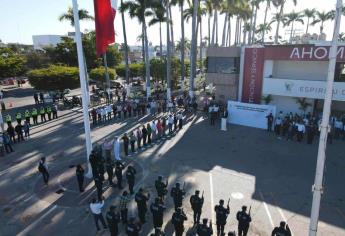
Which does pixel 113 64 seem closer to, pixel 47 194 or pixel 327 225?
pixel 47 194

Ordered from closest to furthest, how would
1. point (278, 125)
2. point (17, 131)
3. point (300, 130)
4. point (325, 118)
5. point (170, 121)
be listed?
1. point (325, 118)
2. point (300, 130)
3. point (17, 131)
4. point (278, 125)
5. point (170, 121)

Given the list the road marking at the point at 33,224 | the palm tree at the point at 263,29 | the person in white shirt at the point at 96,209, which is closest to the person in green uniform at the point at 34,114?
the road marking at the point at 33,224

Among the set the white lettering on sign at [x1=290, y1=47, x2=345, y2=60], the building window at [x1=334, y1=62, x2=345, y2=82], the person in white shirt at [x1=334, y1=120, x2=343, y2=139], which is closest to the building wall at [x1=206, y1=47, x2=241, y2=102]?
the white lettering on sign at [x1=290, y1=47, x2=345, y2=60]

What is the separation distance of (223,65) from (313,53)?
27.2 feet

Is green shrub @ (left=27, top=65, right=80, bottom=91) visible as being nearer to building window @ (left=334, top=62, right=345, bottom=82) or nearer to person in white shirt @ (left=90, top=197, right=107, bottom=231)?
person in white shirt @ (left=90, top=197, right=107, bottom=231)

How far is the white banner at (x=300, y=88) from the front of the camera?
21.8m

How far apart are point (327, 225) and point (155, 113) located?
60.9 feet

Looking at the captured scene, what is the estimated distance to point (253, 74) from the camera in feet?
87.0

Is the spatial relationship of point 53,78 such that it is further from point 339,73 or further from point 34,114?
point 339,73

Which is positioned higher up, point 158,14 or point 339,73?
point 158,14

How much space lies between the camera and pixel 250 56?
2647cm

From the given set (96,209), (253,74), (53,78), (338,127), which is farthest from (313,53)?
(53,78)

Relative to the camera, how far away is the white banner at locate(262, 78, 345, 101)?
2181 centimetres

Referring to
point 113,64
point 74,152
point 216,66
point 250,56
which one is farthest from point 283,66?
point 113,64
